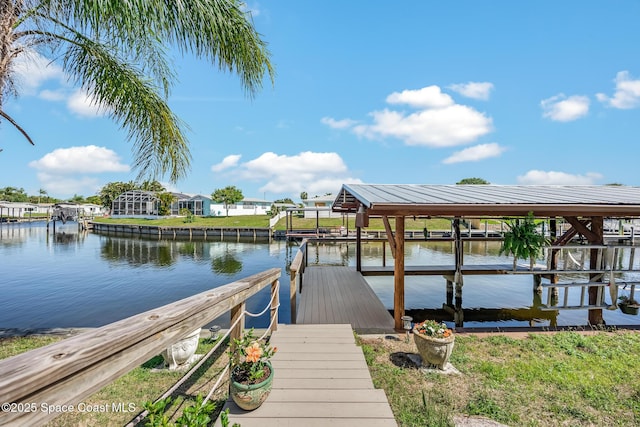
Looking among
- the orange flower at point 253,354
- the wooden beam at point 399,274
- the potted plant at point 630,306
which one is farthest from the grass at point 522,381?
the potted plant at point 630,306

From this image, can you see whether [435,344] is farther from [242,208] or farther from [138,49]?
[242,208]

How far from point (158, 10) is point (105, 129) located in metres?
2.41

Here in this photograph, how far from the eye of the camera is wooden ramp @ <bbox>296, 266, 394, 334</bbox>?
570cm

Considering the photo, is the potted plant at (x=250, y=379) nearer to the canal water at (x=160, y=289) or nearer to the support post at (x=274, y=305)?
the support post at (x=274, y=305)

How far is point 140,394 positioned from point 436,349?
4.17 metres

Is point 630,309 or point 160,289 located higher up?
point 630,309

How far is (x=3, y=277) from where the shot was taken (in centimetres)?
1408

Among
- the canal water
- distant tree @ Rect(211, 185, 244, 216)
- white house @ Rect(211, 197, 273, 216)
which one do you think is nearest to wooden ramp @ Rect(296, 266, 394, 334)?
the canal water

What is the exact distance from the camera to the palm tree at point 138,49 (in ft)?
10.6

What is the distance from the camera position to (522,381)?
383 centimetres

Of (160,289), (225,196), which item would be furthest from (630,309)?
(225,196)

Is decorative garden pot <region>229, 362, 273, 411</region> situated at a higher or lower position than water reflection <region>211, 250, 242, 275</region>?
higher

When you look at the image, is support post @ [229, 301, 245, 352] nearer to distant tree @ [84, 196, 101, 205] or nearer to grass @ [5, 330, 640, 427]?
grass @ [5, 330, 640, 427]

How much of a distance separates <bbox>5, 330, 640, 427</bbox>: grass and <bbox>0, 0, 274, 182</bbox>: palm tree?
335cm
